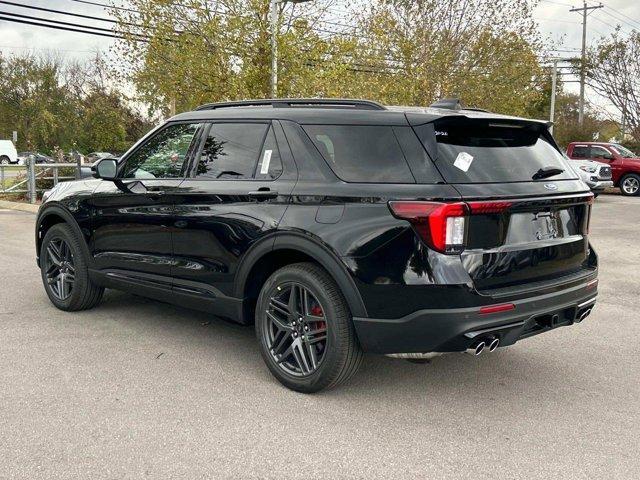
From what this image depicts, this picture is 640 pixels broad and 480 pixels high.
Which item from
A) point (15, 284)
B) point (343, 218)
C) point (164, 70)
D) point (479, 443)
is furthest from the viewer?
point (164, 70)

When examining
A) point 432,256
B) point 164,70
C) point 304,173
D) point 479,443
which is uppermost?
point 164,70

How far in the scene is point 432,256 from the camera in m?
3.29

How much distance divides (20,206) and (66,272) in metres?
11.3

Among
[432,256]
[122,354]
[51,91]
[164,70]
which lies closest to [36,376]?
[122,354]

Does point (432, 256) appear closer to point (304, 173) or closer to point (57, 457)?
point (304, 173)

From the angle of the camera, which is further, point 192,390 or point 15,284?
point 15,284

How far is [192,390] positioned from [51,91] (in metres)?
60.1

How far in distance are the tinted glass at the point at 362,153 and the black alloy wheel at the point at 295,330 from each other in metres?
0.76

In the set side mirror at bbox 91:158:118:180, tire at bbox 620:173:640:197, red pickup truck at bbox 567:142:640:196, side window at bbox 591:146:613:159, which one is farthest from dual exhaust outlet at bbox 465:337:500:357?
side window at bbox 591:146:613:159

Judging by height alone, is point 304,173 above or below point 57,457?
above

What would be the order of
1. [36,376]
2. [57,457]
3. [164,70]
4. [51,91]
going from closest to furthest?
[57,457] < [36,376] < [164,70] < [51,91]

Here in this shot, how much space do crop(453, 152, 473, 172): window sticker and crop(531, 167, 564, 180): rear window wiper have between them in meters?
0.47

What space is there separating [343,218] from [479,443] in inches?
54.8

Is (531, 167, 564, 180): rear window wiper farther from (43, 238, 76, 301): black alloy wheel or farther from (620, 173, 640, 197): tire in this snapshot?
(620, 173, 640, 197): tire
